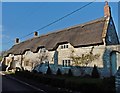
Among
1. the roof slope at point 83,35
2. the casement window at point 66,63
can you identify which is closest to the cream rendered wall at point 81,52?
the casement window at point 66,63

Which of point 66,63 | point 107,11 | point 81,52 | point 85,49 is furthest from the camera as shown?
point 66,63

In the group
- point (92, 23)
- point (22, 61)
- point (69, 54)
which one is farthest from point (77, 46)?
point (22, 61)

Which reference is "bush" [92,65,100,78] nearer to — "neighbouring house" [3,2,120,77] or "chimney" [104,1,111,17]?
"neighbouring house" [3,2,120,77]

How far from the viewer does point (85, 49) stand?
2655cm

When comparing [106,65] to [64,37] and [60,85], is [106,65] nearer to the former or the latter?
[60,85]

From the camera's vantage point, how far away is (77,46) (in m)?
27.9

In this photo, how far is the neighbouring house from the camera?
77.9ft

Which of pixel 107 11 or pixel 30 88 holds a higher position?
pixel 107 11

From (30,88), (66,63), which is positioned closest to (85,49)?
(66,63)

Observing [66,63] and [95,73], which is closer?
[95,73]

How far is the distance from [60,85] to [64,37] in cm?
1449

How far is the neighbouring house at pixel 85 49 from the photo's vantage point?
23.7m

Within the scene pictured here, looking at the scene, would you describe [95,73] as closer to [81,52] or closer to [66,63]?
[81,52]

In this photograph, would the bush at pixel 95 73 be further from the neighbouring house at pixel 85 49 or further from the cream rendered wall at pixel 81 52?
the cream rendered wall at pixel 81 52
